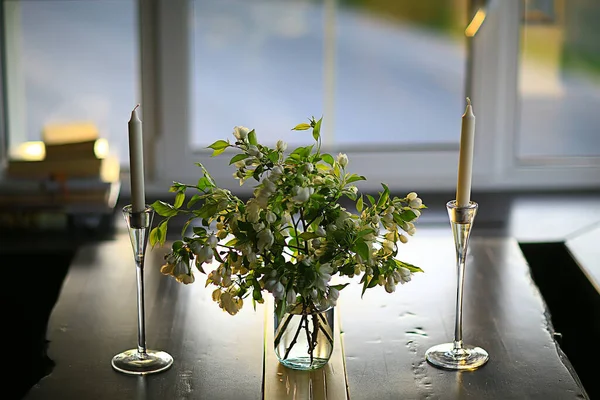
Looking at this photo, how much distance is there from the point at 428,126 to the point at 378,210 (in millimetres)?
1384

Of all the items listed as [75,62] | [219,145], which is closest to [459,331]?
[219,145]

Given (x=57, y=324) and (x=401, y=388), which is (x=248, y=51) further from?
(x=401, y=388)

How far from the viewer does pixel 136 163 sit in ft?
4.88

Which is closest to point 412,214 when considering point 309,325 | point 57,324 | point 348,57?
point 309,325

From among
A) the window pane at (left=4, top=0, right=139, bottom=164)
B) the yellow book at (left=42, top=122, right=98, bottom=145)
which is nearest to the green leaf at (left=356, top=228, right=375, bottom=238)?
the yellow book at (left=42, top=122, right=98, bottom=145)

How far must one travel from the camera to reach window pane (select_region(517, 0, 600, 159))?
2.75m

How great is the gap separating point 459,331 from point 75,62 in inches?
60.6

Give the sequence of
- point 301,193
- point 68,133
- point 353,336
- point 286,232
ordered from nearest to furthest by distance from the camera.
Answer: point 301,193
point 286,232
point 353,336
point 68,133

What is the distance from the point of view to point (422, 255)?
7.07 ft

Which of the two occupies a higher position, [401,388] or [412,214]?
[412,214]

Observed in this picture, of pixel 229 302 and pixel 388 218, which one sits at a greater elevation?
pixel 388 218

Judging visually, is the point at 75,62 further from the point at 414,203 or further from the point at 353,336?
the point at 414,203

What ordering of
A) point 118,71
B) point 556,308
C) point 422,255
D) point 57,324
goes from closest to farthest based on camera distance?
1. point 57,324
2. point 422,255
3. point 556,308
4. point 118,71

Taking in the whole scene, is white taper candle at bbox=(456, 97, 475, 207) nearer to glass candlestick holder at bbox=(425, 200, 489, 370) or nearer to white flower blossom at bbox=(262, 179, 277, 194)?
glass candlestick holder at bbox=(425, 200, 489, 370)
